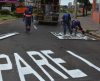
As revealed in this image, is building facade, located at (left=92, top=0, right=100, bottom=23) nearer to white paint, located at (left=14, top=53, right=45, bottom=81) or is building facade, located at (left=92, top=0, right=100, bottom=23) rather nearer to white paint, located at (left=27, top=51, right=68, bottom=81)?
white paint, located at (left=27, top=51, right=68, bottom=81)

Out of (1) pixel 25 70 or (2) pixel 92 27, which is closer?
(1) pixel 25 70

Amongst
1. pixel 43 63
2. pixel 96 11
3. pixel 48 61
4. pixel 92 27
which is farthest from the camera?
pixel 96 11

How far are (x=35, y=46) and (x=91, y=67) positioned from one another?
5.77 metres

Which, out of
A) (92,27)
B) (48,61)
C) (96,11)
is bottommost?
(92,27)

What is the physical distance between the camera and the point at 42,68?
43.3 feet

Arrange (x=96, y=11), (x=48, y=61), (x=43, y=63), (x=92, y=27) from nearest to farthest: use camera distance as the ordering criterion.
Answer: (x=43, y=63)
(x=48, y=61)
(x=92, y=27)
(x=96, y=11)

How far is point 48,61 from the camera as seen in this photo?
14672 millimetres

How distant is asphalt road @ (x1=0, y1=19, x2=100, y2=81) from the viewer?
39.2 ft

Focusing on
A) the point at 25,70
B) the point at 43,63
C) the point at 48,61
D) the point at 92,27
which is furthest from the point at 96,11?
the point at 25,70

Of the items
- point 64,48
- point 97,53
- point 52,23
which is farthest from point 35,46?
point 52,23

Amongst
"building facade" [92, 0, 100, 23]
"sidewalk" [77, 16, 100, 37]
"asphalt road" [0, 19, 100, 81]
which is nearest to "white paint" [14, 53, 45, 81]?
"asphalt road" [0, 19, 100, 81]

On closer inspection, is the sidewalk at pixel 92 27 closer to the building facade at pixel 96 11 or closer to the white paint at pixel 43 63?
the building facade at pixel 96 11

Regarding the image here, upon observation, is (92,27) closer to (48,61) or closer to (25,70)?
(48,61)

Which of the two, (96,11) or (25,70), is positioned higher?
(25,70)
